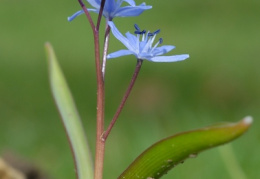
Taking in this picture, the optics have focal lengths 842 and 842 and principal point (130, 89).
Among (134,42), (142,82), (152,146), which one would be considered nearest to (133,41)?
(134,42)

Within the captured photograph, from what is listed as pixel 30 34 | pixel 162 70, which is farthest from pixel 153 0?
pixel 162 70

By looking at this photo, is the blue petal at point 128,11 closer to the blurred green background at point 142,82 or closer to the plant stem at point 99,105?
the plant stem at point 99,105

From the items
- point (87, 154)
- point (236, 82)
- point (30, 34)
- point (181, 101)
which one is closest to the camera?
point (87, 154)

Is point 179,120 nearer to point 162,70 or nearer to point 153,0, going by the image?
point 162,70

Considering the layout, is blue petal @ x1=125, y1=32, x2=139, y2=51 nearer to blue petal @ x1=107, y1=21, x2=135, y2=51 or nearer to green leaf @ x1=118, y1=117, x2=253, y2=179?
blue petal @ x1=107, y1=21, x2=135, y2=51

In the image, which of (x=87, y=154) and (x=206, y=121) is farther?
(x=206, y=121)

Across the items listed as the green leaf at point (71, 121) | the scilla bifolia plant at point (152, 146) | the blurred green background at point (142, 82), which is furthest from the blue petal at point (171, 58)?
the blurred green background at point (142, 82)

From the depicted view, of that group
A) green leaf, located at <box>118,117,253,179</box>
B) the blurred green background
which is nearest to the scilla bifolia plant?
green leaf, located at <box>118,117,253,179</box>
